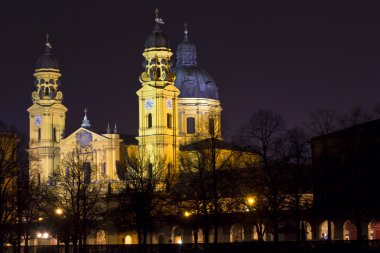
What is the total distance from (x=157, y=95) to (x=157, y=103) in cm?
126

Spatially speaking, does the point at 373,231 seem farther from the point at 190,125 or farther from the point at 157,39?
the point at 190,125

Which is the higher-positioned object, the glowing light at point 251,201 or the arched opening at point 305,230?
the glowing light at point 251,201

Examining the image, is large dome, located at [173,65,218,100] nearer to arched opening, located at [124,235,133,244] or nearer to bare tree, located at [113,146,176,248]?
arched opening, located at [124,235,133,244]

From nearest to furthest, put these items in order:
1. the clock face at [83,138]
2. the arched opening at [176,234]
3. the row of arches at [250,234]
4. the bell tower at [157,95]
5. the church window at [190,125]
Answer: the row of arches at [250,234], the arched opening at [176,234], the bell tower at [157,95], the clock face at [83,138], the church window at [190,125]

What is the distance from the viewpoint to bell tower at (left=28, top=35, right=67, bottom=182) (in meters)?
169

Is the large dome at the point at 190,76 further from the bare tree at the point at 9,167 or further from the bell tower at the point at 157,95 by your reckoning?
the bare tree at the point at 9,167

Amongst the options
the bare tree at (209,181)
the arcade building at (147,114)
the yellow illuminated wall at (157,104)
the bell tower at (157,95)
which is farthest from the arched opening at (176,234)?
the bare tree at (209,181)

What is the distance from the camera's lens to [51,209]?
111 m

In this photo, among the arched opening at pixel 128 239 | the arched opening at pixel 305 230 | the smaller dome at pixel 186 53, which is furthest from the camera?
the smaller dome at pixel 186 53

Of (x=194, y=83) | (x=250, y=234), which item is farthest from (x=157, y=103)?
(x=250, y=234)

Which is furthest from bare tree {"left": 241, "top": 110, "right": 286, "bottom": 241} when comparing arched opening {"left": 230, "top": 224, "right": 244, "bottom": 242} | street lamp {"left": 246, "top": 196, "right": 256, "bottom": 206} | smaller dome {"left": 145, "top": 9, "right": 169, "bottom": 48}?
smaller dome {"left": 145, "top": 9, "right": 169, "bottom": 48}

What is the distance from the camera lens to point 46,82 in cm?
17012

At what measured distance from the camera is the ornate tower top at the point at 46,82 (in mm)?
170000

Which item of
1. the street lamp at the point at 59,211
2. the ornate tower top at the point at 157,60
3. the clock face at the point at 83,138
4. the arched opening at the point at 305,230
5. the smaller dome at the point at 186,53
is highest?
the smaller dome at the point at 186,53
